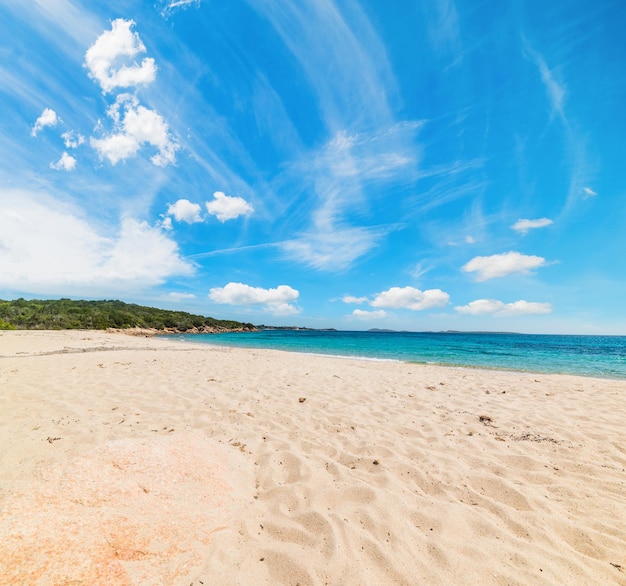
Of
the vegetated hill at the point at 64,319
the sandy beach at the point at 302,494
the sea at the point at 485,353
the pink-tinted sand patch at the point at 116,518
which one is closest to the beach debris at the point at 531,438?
the sandy beach at the point at 302,494

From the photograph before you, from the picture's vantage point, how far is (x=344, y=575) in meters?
2.40

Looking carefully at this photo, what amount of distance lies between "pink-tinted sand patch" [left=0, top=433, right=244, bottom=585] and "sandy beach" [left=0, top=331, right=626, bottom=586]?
13mm

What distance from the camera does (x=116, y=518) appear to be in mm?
2566

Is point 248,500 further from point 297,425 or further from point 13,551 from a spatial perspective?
point 297,425

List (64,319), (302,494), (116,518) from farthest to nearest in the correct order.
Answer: (64,319), (302,494), (116,518)

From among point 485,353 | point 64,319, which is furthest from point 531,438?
point 64,319

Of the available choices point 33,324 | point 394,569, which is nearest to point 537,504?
point 394,569

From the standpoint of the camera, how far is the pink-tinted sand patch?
208 cm

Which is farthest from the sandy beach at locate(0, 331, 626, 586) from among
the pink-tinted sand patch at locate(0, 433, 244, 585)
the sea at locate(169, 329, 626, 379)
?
the sea at locate(169, 329, 626, 379)

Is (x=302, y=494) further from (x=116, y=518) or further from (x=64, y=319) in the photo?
(x=64, y=319)

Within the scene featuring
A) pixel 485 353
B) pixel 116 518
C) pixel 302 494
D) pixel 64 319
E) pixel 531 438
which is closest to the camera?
pixel 116 518

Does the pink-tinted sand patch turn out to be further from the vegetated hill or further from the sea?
the vegetated hill

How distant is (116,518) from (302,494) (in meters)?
1.84

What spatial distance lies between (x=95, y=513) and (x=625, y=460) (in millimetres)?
6835
